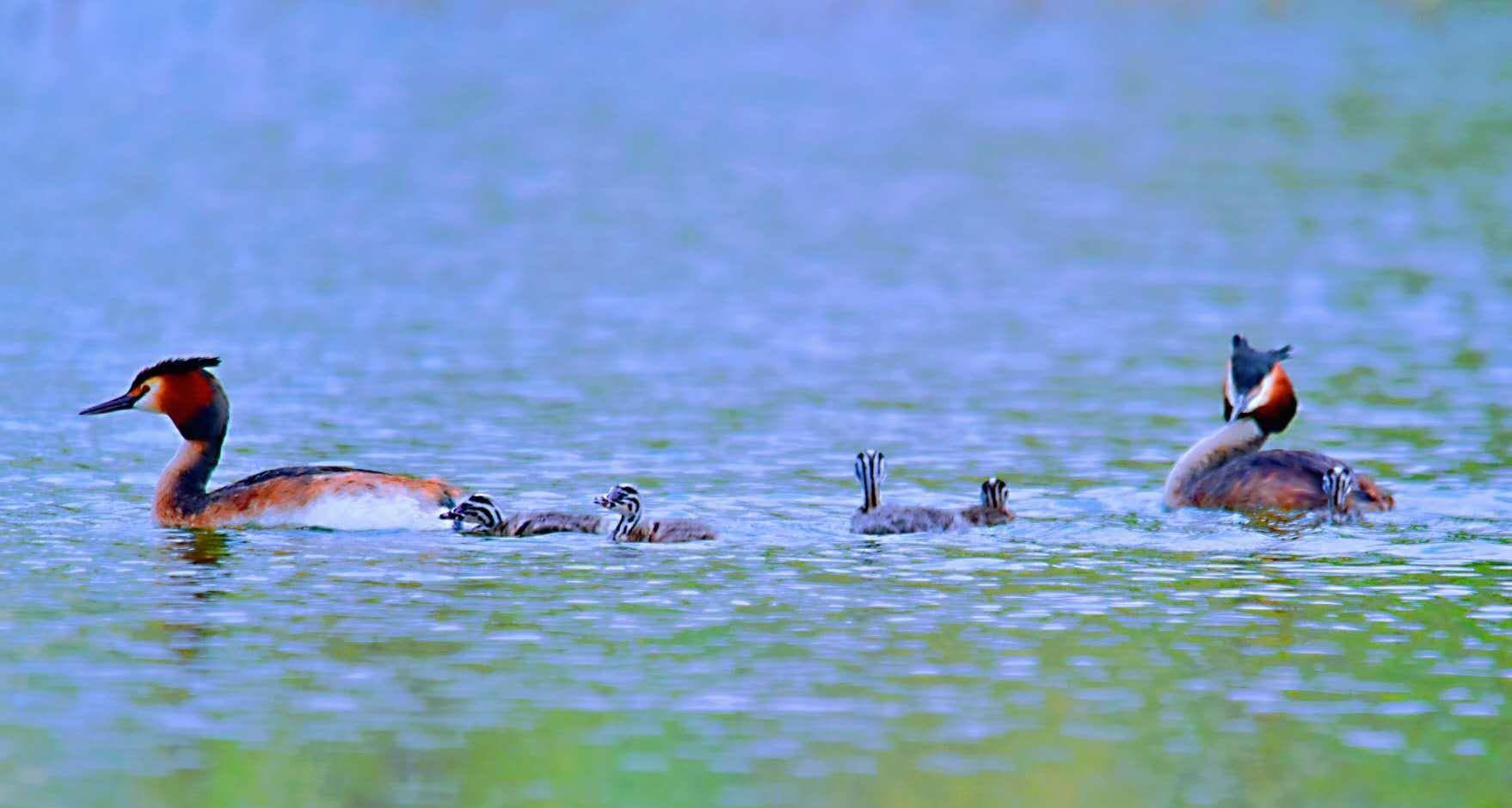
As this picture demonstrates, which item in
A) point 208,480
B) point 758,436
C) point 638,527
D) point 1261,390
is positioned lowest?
point 638,527

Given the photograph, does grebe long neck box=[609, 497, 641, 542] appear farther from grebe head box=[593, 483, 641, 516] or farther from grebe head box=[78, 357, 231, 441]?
grebe head box=[78, 357, 231, 441]

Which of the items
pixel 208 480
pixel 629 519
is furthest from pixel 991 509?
pixel 208 480

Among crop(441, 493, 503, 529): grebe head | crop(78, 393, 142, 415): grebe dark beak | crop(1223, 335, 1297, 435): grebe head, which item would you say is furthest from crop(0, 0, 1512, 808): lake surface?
crop(1223, 335, 1297, 435): grebe head

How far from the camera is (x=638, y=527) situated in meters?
14.5

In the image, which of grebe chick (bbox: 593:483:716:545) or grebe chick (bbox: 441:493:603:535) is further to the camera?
grebe chick (bbox: 441:493:603:535)

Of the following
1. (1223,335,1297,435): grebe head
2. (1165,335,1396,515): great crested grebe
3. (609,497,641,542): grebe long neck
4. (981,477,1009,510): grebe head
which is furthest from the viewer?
(1223,335,1297,435): grebe head

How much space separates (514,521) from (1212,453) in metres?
4.50

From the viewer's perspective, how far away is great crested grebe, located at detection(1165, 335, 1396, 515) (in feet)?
50.9

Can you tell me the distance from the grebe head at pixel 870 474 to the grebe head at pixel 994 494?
1.86ft

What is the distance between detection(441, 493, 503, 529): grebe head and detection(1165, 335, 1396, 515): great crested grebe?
4066 millimetres

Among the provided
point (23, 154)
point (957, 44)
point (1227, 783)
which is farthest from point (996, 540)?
point (957, 44)

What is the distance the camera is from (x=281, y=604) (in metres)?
12.8

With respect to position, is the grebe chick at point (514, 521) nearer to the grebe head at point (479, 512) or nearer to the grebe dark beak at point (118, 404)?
the grebe head at point (479, 512)

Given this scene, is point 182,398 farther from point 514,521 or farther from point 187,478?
point 514,521
